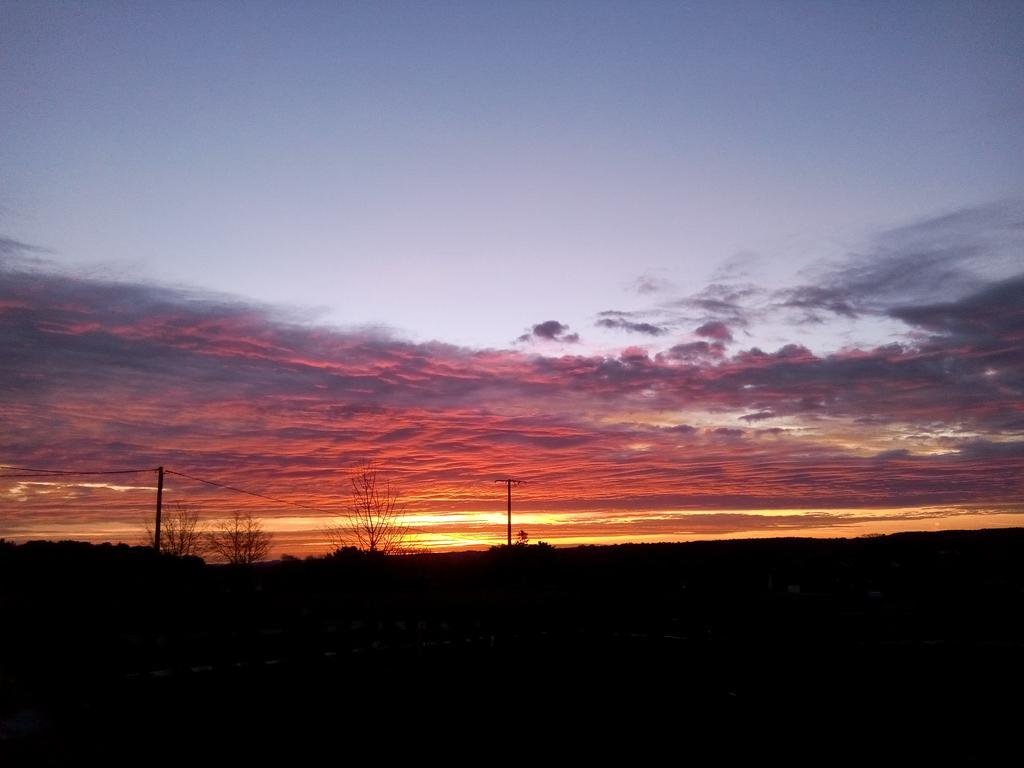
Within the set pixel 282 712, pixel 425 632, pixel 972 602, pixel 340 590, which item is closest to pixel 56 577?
pixel 340 590

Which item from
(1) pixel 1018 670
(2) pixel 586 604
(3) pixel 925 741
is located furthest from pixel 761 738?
(2) pixel 586 604

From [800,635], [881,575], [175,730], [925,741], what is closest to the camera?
[925,741]

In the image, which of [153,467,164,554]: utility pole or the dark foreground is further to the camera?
[153,467,164,554]: utility pole

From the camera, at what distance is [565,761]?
947cm

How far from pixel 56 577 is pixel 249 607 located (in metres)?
10.3

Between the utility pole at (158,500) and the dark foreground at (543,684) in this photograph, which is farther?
the utility pole at (158,500)

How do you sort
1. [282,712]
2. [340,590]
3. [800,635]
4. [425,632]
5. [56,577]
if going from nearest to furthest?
[282,712], [800,635], [425,632], [56,577], [340,590]

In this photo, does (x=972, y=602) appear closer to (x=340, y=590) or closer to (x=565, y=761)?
(x=565, y=761)

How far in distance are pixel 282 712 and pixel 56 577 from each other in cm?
3594

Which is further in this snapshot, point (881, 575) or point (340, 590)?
point (340, 590)

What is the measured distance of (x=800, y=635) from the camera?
20500mm

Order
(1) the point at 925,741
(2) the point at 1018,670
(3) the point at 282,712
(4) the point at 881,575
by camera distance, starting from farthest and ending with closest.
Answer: (4) the point at 881,575 → (2) the point at 1018,670 → (3) the point at 282,712 → (1) the point at 925,741

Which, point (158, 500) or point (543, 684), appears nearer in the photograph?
point (543, 684)

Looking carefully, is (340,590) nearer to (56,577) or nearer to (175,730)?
(56,577)
